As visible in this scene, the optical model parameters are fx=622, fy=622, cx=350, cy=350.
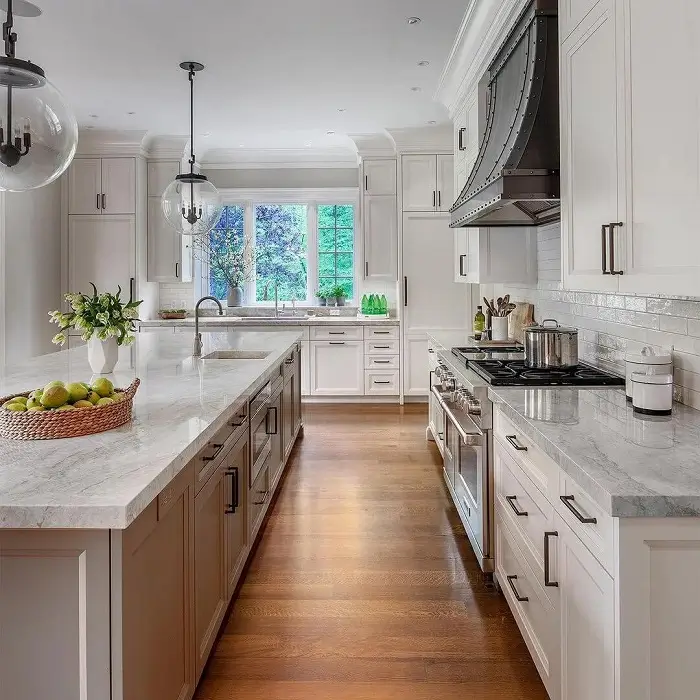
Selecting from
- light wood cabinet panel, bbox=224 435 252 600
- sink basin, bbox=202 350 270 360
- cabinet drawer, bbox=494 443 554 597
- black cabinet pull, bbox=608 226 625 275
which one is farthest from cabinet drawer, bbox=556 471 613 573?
sink basin, bbox=202 350 270 360

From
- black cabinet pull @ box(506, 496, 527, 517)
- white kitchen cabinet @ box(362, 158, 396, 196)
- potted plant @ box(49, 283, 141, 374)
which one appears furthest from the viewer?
white kitchen cabinet @ box(362, 158, 396, 196)

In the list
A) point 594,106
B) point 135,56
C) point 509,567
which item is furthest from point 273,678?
point 135,56

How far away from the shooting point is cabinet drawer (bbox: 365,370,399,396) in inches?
261

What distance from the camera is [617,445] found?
61.7 inches

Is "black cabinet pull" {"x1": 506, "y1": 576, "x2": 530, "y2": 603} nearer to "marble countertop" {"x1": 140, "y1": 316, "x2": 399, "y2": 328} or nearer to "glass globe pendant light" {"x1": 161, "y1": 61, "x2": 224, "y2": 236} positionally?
"glass globe pendant light" {"x1": 161, "y1": 61, "x2": 224, "y2": 236}

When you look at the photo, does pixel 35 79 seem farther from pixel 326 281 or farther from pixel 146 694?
pixel 326 281

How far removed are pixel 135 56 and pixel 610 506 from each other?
446 cm

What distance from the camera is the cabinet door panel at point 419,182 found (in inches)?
255

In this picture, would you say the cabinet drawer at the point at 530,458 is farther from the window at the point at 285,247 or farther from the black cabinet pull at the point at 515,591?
the window at the point at 285,247

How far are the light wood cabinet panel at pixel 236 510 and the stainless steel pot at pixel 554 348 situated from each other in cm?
132

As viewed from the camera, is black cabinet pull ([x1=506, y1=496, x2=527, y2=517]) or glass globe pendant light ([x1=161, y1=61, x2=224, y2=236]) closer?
black cabinet pull ([x1=506, y1=496, x2=527, y2=517])

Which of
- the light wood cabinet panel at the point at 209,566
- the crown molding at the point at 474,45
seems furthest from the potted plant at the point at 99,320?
the crown molding at the point at 474,45

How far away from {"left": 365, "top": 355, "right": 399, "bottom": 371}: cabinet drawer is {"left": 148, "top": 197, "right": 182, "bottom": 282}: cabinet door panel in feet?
7.49

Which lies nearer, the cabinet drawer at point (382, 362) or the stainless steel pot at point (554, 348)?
the stainless steel pot at point (554, 348)
